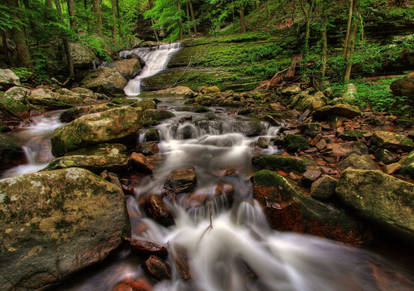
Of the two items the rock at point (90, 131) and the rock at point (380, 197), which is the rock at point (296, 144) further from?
the rock at point (90, 131)

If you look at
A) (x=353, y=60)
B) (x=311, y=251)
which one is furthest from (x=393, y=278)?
(x=353, y=60)

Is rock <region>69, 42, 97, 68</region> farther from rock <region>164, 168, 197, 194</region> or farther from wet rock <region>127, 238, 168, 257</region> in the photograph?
wet rock <region>127, 238, 168, 257</region>

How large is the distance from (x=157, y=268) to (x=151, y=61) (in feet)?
57.9

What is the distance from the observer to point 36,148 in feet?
13.9

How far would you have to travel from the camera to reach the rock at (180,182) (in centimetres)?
312

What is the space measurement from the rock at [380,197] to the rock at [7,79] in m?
10.1

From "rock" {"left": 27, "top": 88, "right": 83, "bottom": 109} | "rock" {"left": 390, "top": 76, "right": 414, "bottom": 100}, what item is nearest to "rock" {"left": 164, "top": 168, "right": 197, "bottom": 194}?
"rock" {"left": 390, "top": 76, "right": 414, "bottom": 100}

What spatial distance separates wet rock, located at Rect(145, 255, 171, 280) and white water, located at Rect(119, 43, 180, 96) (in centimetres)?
1225

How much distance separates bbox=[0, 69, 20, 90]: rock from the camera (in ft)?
22.1

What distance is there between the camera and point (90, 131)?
3566 mm

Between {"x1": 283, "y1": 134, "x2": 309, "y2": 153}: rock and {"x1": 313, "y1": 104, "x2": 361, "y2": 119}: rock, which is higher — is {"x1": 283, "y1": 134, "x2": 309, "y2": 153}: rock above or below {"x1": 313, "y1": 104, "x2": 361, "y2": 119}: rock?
below

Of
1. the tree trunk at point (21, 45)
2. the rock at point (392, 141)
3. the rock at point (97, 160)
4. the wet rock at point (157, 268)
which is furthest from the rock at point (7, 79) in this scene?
the rock at point (392, 141)

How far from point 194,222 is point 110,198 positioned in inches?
49.0

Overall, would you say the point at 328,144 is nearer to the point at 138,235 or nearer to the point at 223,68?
the point at 138,235
